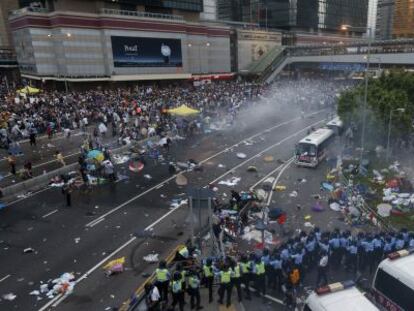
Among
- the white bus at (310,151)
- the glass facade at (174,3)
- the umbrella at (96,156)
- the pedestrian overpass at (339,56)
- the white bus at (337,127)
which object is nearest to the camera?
the umbrella at (96,156)

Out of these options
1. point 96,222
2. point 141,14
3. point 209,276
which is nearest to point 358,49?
point 141,14

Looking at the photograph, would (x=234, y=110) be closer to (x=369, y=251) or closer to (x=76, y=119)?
(x=76, y=119)

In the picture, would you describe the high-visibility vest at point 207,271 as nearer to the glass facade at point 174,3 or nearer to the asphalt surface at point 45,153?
the asphalt surface at point 45,153

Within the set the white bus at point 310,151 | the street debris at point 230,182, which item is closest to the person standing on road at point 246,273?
the street debris at point 230,182

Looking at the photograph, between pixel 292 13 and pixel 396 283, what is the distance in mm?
97479

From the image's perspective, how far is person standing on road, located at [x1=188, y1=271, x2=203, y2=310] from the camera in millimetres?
10102

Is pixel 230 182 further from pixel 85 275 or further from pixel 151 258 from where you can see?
pixel 85 275

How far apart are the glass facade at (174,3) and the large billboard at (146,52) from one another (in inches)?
233

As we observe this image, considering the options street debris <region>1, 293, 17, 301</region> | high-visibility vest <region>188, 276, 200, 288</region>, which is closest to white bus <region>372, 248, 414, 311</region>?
high-visibility vest <region>188, 276, 200, 288</region>

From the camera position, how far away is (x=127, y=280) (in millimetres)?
12172

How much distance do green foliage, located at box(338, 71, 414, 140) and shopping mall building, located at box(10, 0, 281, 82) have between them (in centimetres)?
3772

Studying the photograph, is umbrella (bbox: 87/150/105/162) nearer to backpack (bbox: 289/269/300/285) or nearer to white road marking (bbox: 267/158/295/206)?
white road marking (bbox: 267/158/295/206)

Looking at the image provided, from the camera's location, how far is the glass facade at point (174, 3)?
189 feet

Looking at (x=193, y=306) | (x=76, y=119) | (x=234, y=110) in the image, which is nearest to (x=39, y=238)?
(x=193, y=306)
